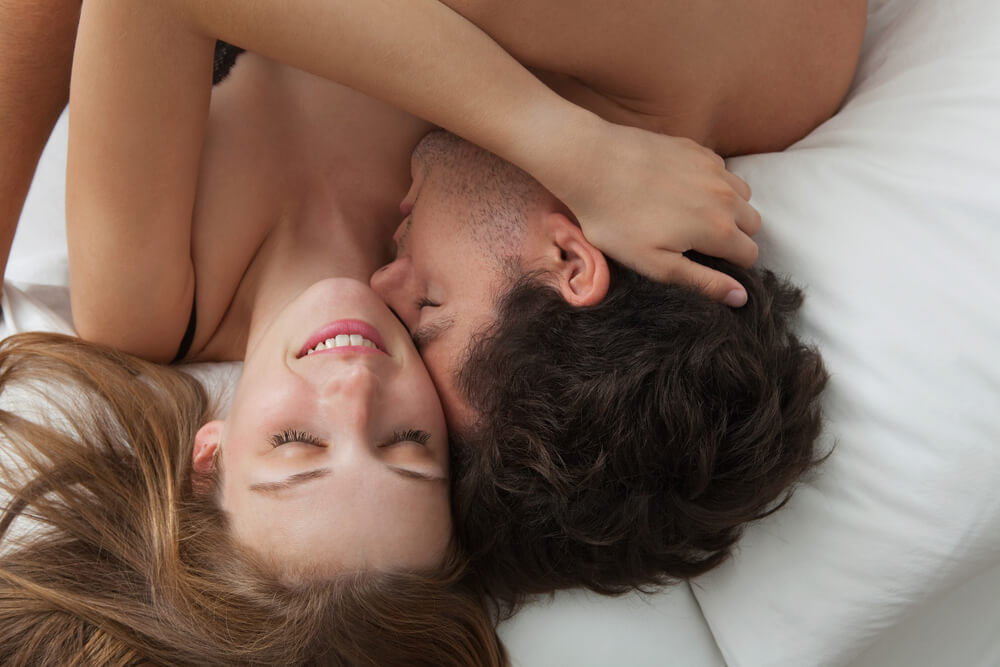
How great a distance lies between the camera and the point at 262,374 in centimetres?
120

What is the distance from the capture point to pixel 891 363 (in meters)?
1.10

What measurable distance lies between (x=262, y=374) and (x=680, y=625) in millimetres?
753

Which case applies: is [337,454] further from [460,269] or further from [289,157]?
[289,157]

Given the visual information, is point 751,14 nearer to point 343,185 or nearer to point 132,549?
point 343,185

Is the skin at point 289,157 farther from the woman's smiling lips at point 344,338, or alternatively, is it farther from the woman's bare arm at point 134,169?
the woman's smiling lips at point 344,338

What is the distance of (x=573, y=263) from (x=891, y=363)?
0.46 metres

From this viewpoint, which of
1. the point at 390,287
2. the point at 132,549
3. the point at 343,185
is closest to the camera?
the point at 132,549

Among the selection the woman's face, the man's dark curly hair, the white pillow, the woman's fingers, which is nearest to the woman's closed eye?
the woman's face

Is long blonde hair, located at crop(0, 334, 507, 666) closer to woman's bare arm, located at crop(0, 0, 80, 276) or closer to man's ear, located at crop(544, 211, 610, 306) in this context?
woman's bare arm, located at crop(0, 0, 80, 276)

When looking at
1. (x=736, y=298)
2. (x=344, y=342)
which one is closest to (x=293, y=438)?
(x=344, y=342)

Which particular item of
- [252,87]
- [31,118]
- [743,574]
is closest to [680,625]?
[743,574]

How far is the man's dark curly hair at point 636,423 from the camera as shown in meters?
1.13

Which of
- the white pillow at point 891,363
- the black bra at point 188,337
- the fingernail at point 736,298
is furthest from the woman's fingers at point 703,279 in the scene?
the black bra at point 188,337

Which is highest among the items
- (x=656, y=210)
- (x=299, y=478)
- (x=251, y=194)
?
(x=656, y=210)
